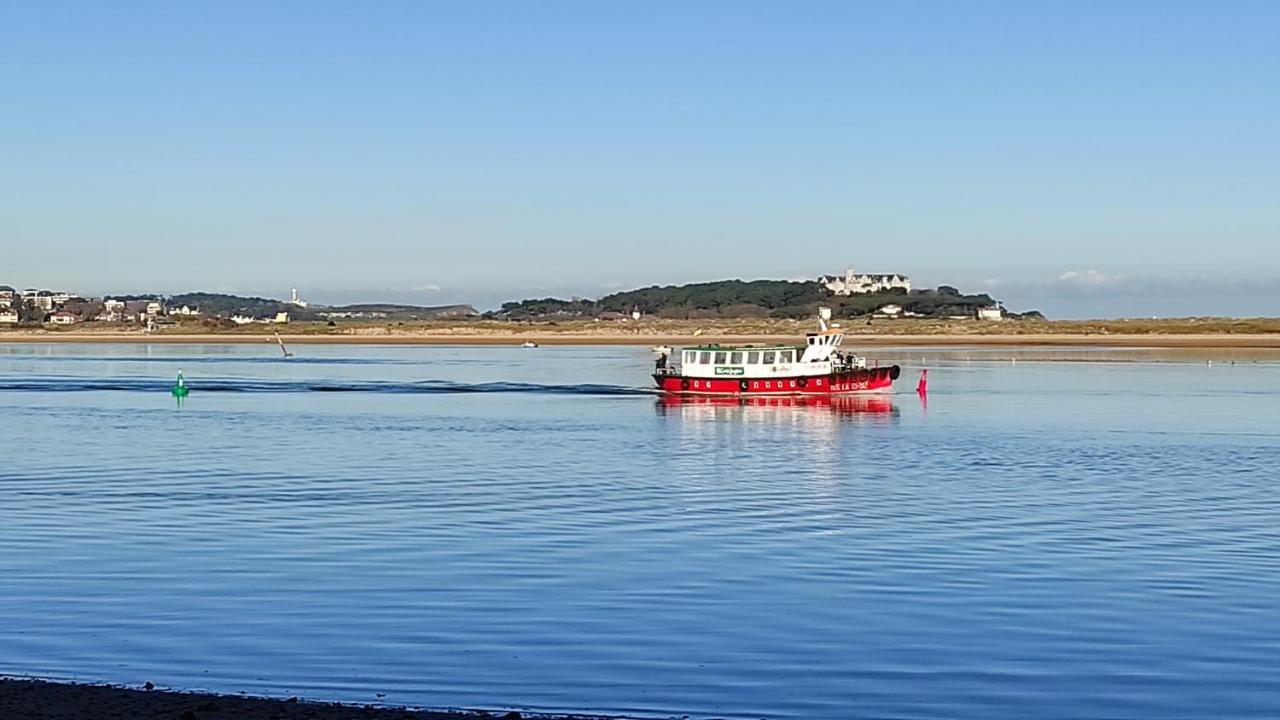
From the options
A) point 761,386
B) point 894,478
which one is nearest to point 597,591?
point 894,478

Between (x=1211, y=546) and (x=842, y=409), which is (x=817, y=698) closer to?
(x=1211, y=546)

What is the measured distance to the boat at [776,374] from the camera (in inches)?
2557

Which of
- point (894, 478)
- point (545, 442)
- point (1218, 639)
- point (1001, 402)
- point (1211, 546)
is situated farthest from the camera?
point (1001, 402)

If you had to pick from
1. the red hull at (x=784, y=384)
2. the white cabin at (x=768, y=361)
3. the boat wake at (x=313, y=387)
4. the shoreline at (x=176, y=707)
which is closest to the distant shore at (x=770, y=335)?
the boat wake at (x=313, y=387)

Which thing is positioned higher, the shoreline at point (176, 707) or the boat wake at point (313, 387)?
the shoreline at point (176, 707)

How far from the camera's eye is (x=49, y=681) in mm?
12055

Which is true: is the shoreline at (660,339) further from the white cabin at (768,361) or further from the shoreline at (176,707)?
the shoreline at (176,707)

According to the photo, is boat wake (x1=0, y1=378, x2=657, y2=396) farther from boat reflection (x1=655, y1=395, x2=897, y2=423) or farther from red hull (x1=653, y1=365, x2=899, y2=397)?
boat reflection (x1=655, y1=395, x2=897, y2=423)

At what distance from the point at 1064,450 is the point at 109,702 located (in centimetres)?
2919

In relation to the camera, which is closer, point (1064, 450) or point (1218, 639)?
point (1218, 639)

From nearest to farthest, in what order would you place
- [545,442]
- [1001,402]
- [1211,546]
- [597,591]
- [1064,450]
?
[597,591], [1211,546], [1064,450], [545,442], [1001,402]

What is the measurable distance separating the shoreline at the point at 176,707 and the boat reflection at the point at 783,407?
1584 inches

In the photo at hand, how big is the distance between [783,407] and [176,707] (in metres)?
49.2

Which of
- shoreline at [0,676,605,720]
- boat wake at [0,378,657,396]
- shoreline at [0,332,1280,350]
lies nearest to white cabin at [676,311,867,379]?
boat wake at [0,378,657,396]
